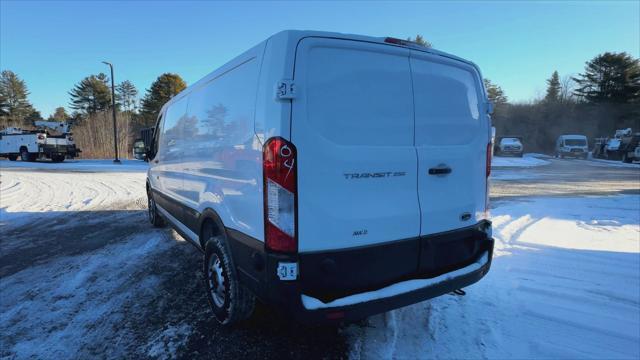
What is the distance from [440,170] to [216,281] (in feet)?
7.26

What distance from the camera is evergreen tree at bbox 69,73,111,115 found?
57.2 m

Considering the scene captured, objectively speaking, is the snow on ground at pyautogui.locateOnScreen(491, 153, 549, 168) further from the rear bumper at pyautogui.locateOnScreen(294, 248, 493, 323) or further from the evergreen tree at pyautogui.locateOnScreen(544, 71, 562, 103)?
the evergreen tree at pyautogui.locateOnScreen(544, 71, 562, 103)

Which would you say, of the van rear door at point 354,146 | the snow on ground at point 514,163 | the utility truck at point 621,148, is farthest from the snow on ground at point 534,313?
the utility truck at point 621,148

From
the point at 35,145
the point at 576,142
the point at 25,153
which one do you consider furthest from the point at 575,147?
the point at 25,153

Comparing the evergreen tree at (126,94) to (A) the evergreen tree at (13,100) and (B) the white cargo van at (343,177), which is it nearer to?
(A) the evergreen tree at (13,100)

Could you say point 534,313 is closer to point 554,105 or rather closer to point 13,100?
point 554,105

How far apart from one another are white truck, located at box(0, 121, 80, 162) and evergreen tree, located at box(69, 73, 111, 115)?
33.2 metres

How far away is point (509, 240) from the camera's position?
5449 mm

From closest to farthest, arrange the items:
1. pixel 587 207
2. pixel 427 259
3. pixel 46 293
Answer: pixel 427 259 → pixel 46 293 → pixel 587 207

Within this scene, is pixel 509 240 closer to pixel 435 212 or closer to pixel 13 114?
pixel 435 212

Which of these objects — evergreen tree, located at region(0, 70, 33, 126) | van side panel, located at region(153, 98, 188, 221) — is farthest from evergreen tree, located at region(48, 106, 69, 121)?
van side panel, located at region(153, 98, 188, 221)

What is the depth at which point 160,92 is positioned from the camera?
46.6 m

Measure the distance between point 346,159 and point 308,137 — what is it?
1.00 feet

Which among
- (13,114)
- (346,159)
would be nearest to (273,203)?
(346,159)
